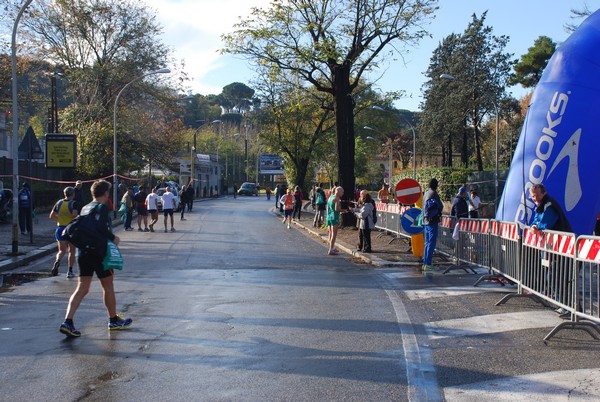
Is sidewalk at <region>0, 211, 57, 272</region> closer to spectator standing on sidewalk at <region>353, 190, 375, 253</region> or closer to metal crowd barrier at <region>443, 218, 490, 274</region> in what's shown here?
spectator standing on sidewalk at <region>353, 190, 375, 253</region>

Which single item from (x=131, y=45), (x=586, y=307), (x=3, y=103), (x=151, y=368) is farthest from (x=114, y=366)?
(x=131, y=45)

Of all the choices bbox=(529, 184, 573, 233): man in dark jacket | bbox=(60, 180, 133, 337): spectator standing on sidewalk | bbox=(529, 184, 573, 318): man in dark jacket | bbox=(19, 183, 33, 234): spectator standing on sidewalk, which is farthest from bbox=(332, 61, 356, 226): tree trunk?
bbox=(60, 180, 133, 337): spectator standing on sidewalk

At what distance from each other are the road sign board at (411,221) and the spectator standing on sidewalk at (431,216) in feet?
5.02

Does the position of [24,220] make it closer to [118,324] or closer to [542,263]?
[118,324]

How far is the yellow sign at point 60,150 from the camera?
2994 centimetres

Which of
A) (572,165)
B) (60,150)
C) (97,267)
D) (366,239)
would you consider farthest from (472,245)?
(60,150)

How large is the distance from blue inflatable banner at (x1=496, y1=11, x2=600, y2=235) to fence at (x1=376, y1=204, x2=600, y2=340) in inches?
57.4

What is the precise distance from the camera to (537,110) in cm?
1381

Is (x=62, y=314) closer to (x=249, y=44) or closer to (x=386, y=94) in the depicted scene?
(x=249, y=44)

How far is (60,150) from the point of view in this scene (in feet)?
98.8

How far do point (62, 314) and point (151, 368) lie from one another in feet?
10.8

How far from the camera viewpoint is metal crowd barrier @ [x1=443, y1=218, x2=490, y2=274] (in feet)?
38.9

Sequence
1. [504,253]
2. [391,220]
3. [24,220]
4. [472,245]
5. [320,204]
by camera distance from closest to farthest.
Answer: [504,253] < [472,245] < [391,220] < [24,220] < [320,204]

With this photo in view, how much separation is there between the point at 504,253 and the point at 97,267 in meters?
6.27
